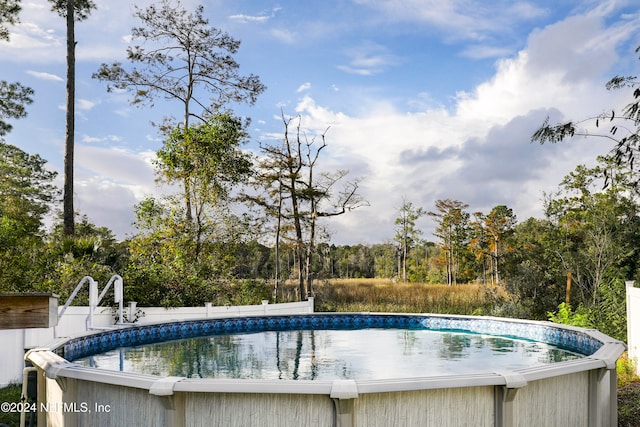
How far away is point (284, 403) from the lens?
123 inches

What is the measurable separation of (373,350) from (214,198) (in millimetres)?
8544

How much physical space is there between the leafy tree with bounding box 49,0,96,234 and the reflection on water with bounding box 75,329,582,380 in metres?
6.47

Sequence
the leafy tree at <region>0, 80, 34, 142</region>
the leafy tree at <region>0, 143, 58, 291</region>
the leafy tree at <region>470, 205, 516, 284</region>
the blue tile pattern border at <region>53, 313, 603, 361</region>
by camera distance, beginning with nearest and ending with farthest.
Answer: the blue tile pattern border at <region>53, 313, 603, 361</region>
the leafy tree at <region>0, 80, 34, 142</region>
the leafy tree at <region>0, 143, 58, 291</region>
the leafy tree at <region>470, 205, 516, 284</region>

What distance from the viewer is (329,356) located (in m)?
7.52

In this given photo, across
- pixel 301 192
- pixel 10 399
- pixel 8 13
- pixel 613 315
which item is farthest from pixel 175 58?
pixel 613 315

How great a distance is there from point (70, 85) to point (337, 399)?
14263mm

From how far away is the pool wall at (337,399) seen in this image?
10.2 feet

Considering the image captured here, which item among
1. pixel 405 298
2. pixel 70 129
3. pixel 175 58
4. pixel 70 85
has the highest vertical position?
pixel 175 58

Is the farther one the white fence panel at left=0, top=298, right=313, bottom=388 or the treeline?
the treeline

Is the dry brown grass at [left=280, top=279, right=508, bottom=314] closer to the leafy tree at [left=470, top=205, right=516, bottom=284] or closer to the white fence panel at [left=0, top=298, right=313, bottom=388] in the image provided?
the white fence panel at [left=0, top=298, right=313, bottom=388]

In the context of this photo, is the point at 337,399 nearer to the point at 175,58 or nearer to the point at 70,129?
the point at 70,129

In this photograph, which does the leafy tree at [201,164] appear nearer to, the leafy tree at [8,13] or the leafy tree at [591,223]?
the leafy tree at [8,13]

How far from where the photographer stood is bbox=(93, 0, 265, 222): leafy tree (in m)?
16.6

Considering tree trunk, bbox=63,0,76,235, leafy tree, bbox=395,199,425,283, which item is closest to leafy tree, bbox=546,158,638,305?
tree trunk, bbox=63,0,76,235
